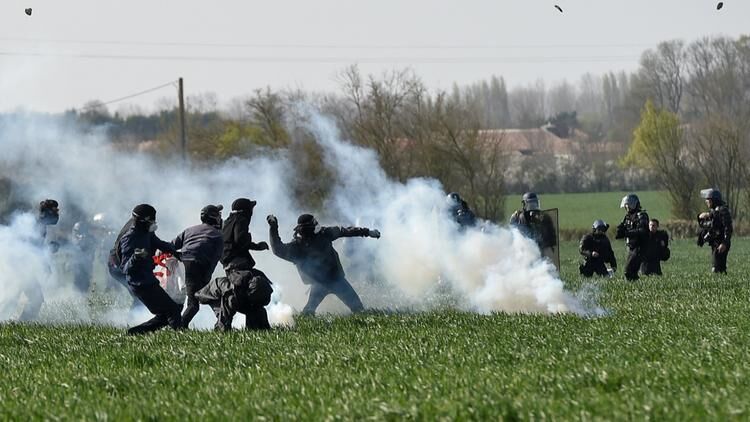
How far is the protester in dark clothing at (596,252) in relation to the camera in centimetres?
2686

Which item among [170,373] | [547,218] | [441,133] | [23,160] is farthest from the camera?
[441,133]

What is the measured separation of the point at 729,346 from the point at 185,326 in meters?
7.05

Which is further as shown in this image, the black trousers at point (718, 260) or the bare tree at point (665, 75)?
the bare tree at point (665, 75)

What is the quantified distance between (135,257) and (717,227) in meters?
12.8

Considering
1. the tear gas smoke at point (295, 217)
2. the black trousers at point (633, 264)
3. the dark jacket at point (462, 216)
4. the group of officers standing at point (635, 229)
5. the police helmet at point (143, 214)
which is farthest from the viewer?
the black trousers at point (633, 264)

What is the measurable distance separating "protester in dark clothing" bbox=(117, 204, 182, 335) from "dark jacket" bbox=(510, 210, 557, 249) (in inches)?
366

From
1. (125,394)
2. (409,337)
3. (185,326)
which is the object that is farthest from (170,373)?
(185,326)

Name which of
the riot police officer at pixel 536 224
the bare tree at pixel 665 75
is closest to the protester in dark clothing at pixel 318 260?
the riot police officer at pixel 536 224

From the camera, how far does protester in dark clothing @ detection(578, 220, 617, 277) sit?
88.1 ft

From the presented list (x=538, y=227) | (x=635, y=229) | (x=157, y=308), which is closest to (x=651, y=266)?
(x=635, y=229)

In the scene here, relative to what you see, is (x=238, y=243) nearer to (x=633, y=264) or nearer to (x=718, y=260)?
(x=633, y=264)

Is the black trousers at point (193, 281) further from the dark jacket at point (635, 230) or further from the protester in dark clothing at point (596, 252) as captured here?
the protester in dark clothing at point (596, 252)

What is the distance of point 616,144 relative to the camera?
390 ft

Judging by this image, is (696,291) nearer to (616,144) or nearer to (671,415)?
(671,415)
